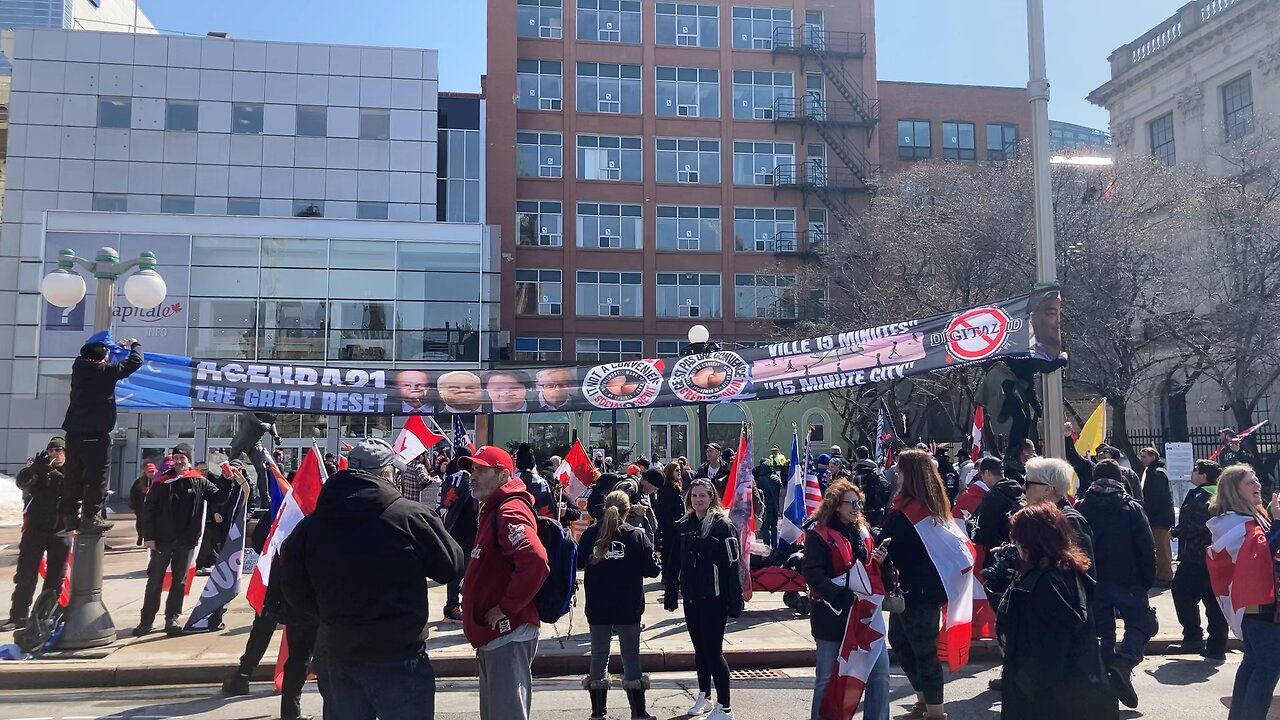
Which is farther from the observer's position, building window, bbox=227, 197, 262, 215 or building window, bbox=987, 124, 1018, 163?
building window, bbox=987, 124, 1018, 163

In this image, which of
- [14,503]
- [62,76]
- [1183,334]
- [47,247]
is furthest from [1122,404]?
[62,76]

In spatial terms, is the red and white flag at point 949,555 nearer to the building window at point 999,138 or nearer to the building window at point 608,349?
the building window at point 608,349

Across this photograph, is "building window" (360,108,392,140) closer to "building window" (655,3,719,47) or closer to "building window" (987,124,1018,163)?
"building window" (655,3,719,47)

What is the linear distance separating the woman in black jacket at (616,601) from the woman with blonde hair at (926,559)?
6.05 ft

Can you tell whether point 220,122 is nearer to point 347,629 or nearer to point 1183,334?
point 1183,334

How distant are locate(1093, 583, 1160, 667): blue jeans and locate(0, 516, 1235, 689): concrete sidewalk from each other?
156cm

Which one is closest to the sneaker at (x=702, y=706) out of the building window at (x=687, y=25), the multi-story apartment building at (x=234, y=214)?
the multi-story apartment building at (x=234, y=214)

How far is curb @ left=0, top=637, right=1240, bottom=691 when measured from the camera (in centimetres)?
832

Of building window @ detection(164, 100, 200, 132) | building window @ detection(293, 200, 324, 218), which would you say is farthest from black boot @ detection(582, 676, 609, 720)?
building window @ detection(164, 100, 200, 132)

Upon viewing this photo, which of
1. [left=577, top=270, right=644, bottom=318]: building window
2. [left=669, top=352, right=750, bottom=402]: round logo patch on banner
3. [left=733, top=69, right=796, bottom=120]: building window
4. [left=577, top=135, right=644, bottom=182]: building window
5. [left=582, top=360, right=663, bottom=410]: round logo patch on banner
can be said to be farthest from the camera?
[left=733, top=69, right=796, bottom=120]: building window

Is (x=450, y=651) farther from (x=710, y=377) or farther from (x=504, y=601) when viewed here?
(x=710, y=377)

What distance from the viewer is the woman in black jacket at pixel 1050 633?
446 cm

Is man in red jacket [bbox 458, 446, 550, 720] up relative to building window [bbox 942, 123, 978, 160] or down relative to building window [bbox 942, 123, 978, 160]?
down

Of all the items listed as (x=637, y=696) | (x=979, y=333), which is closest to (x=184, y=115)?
(x=979, y=333)
